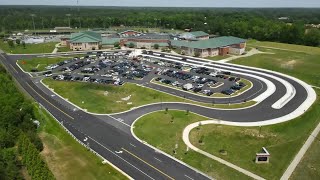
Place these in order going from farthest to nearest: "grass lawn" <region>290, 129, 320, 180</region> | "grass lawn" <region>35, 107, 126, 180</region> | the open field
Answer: the open field
"grass lawn" <region>35, 107, 126, 180</region>
"grass lawn" <region>290, 129, 320, 180</region>

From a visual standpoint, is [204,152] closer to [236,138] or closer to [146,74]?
[236,138]

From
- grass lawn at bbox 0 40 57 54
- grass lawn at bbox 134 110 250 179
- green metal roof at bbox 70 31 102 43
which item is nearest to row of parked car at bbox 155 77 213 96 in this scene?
grass lawn at bbox 134 110 250 179

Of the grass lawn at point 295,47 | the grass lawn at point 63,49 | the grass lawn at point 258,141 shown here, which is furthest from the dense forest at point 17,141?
the grass lawn at point 295,47

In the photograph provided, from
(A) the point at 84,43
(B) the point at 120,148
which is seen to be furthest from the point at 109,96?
(A) the point at 84,43

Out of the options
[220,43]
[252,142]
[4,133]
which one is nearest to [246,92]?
Answer: [252,142]

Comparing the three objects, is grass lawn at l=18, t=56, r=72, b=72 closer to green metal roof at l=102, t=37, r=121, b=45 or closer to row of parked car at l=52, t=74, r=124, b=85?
row of parked car at l=52, t=74, r=124, b=85
